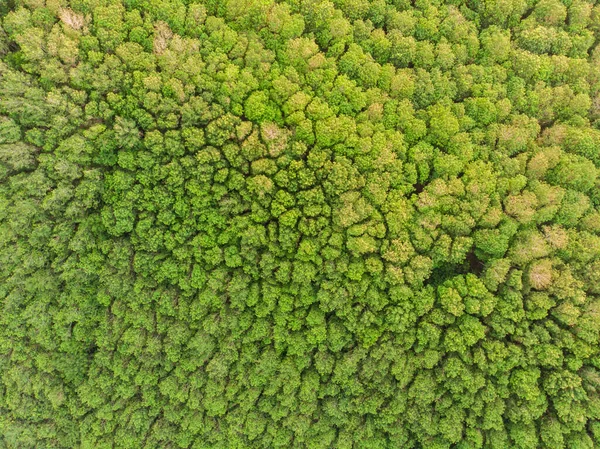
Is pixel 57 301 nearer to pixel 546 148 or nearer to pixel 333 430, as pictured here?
pixel 333 430

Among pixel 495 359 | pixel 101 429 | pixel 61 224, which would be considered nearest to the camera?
pixel 495 359

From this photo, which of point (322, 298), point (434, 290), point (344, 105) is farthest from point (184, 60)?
point (434, 290)

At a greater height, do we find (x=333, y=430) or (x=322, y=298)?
(x=322, y=298)

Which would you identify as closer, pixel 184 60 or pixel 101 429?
pixel 184 60

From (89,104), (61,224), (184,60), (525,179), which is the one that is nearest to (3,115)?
(89,104)

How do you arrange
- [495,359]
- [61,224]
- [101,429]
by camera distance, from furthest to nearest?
[101,429]
[61,224]
[495,359]

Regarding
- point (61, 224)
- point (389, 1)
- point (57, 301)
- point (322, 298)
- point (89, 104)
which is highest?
point (389, 1)
